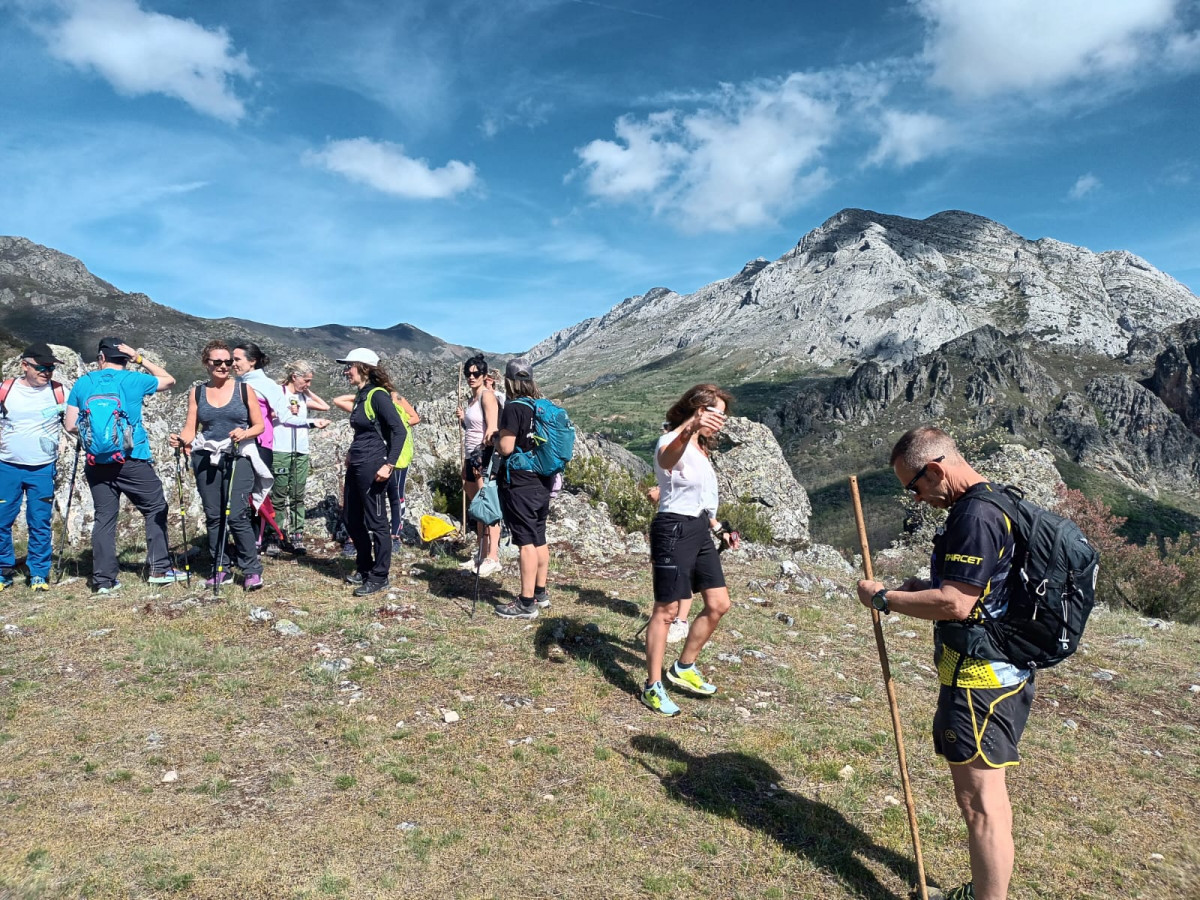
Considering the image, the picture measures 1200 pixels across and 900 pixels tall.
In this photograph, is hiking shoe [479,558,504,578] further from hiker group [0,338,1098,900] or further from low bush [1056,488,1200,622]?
low bush [1056,488,1200,622]

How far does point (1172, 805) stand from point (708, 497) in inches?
173

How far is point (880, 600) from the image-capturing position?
421 centimetres

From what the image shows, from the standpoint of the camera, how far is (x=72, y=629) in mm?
7445

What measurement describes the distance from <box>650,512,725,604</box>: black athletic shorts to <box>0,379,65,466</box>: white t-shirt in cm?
799

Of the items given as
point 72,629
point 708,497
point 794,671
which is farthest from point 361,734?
point 794,671

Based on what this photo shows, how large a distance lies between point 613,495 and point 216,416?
345 inches

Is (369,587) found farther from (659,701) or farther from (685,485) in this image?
(685,485)

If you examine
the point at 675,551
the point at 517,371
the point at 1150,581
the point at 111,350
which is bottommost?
the point at 1150,581

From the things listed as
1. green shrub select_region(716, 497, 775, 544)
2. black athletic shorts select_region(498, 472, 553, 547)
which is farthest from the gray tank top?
green shrub select_region(716, 497, 775, 544)

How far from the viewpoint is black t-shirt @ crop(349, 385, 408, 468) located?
853 cm

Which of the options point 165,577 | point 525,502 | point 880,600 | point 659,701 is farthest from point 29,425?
point 880,600

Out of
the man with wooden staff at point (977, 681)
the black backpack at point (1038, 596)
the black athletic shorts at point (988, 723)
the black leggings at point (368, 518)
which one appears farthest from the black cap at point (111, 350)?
the black athletic shorts at point (988, 723)

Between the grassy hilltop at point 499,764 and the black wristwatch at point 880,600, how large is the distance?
1.76 meters

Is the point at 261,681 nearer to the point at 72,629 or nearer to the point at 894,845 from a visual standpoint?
the point at 72,629
